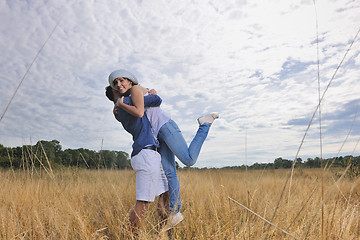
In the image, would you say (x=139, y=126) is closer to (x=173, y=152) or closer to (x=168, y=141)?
(x=168, y=141)

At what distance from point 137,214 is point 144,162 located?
0.46 meters

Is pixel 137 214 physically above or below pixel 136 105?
below

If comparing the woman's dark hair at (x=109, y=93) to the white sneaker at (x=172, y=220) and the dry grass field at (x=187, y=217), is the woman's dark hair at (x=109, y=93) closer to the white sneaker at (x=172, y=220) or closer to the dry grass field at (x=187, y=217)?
the dry grass field at (x=187, y=217)

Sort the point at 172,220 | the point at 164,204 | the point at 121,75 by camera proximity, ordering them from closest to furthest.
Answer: the point at 172,220 < the point at 121,75 < the point at 164,204

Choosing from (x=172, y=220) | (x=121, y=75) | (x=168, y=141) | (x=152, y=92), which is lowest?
(x=172, y=220)

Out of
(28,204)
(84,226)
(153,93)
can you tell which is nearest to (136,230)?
(84,226)

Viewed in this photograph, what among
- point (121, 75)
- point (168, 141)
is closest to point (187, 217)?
point (168, 141)

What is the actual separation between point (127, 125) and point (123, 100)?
260mm

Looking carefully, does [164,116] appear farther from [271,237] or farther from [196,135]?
[271,237]

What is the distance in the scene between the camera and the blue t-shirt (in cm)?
249

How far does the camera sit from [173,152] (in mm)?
2592

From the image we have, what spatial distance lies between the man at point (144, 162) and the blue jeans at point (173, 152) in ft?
0.24

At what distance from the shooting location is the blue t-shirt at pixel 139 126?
8.16ft

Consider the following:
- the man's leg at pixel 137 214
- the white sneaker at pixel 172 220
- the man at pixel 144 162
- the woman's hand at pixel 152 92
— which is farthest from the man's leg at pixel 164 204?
the woman's hand at pixel 152 92
